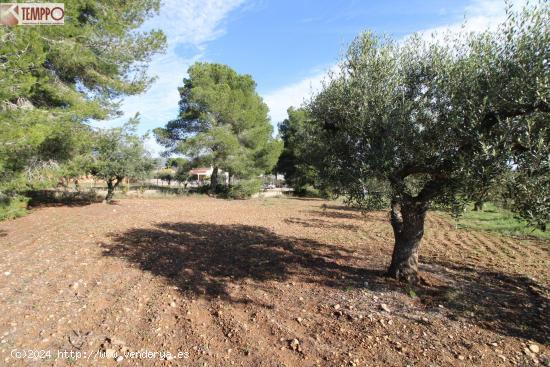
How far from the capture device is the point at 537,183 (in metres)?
4.84

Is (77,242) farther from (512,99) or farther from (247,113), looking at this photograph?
(247,113)

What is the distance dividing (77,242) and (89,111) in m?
6.41

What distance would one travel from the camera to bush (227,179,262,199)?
31578 mm

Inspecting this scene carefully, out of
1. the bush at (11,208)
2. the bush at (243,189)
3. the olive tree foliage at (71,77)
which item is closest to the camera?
the olive tree foliage at (71,77)

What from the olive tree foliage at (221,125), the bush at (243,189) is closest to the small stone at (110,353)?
the olive tree foliage at (221,125)

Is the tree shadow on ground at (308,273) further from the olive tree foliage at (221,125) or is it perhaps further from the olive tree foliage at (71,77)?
the olive tree foliage at (221,125)

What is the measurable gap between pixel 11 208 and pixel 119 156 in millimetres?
7098

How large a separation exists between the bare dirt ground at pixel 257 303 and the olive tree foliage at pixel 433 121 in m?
1.86

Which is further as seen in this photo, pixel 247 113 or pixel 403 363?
A: pixel 247 113

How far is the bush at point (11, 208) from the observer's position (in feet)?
45.6

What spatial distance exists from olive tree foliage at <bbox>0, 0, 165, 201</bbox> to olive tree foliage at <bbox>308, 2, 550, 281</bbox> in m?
9.03

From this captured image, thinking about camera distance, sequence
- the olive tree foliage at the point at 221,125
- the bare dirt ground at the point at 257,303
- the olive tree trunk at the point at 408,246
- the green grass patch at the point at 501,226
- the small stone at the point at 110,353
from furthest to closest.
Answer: the olive tree foliage at the point at 221,125 < the green grass patch at the point at 501,226 < the olive tree trunk at the point at 408,246 < the bare dirt ground at the point at 257,303 < the small stone at the point at 110,353

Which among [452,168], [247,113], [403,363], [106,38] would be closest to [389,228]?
[452,168]

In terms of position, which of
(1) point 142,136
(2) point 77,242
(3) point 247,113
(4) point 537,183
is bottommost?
(2) point 77,242
